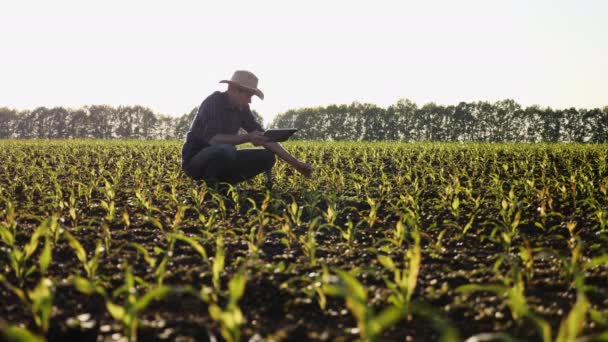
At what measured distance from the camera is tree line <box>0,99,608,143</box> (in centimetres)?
3428

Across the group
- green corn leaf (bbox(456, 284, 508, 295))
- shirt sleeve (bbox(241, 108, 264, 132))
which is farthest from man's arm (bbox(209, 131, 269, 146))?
green corn leaf (bbox(456, 284, 508, 295))

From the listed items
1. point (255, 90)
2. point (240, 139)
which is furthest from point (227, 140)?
point (255, 90)

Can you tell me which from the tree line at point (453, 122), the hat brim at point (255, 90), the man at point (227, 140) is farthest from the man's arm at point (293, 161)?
the tree line at point (453, 122)

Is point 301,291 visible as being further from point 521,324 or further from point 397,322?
point 521,324

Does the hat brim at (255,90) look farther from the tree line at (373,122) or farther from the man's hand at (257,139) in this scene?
the tree line at (373,122)

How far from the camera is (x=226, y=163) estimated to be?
511 centimetres

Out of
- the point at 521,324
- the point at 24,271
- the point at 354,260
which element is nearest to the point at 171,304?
the point at 24,271

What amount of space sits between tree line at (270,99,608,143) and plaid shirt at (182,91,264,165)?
28.7 metres

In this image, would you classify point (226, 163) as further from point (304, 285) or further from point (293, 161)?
point (304, 285)

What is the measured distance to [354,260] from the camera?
280 centimetres

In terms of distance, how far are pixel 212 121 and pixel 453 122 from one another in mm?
36118

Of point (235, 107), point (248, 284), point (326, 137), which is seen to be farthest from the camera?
point (326, 137)

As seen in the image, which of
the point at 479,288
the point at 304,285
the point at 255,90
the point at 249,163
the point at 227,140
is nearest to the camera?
the point at 479,288

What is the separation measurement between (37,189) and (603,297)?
530cm
